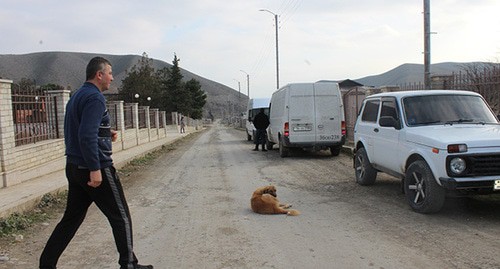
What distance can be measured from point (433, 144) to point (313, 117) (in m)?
8.39

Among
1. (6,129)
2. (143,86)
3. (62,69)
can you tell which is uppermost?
(62,69)

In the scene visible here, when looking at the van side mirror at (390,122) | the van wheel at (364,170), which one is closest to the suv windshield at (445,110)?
the van side mirror at (390,122)

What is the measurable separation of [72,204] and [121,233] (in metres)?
0.56

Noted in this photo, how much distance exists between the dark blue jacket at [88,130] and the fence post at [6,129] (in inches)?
247

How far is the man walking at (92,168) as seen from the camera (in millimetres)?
3787

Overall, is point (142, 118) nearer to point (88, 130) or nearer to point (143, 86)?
point (88, 130)

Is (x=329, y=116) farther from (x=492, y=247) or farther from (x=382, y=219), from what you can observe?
(x=492, y=247)

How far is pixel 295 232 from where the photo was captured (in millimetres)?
5781

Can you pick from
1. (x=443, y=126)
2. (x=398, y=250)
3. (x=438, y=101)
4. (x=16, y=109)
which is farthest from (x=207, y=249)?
(x=16, y=109)

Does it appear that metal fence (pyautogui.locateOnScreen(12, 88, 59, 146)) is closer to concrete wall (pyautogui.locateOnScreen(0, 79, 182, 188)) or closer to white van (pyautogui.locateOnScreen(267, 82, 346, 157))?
concrete wall (pyautogui.locateOnScreen(0, 79, 182, 188))

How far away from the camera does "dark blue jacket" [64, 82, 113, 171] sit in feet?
12.3

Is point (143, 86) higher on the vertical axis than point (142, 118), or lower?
higher

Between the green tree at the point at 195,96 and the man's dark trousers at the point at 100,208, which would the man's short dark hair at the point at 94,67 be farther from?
the green tree at the point at 195,96

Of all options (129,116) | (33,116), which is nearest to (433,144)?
(33,116)
